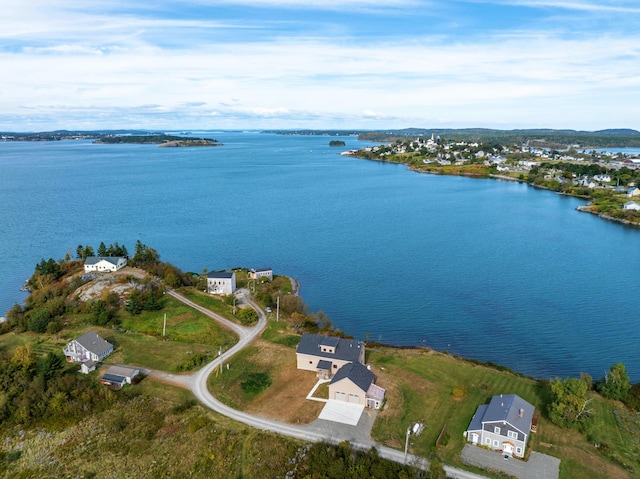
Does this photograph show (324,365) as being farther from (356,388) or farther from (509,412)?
(509,412)

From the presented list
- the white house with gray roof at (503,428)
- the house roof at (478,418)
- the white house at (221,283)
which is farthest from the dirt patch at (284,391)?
the white house at (221,283)

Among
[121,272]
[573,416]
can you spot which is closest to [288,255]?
[121,272]

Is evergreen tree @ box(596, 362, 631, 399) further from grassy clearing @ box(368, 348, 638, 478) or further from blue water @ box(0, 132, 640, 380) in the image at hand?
blue water @ box(0, 132, 640, 380)

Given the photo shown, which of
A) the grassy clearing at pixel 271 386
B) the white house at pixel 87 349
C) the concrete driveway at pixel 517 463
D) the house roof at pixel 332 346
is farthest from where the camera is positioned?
the white house at pixel 87 349

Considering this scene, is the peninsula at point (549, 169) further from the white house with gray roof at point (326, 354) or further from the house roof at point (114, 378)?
the house roof at point (114, 378)

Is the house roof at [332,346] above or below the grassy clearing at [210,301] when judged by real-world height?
above

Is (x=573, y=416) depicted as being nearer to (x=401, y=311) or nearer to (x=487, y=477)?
(x=487, y=477)

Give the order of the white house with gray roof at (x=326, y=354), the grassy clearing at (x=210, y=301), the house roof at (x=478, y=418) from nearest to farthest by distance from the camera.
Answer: the house roof at (x=478, y=418) < the white house with gray roof at (x=326, y=354) < the grassy clearing at (x=210, y=301)
